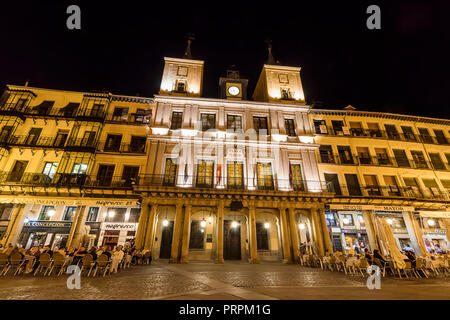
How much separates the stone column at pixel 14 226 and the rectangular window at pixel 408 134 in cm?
3834

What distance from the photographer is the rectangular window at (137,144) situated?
19500mm

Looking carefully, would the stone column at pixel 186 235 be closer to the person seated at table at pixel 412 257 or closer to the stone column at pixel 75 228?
the stone column at pixel 75 228

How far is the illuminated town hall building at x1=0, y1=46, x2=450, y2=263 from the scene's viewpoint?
16.2 meters

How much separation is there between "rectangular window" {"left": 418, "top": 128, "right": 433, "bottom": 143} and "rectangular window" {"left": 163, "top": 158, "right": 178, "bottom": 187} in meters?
27.2

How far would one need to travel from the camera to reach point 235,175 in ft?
58.6

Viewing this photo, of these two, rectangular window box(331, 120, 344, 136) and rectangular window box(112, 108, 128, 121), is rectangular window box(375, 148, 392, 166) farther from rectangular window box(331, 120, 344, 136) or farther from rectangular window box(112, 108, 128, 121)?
rectangular window box(112, 108, 128, 121)

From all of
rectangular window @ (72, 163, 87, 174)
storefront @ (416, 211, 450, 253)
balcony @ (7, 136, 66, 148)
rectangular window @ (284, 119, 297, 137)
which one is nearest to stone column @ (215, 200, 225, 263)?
rectangular window @ (284, 119, 297, 137)

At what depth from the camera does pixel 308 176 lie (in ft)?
60.4

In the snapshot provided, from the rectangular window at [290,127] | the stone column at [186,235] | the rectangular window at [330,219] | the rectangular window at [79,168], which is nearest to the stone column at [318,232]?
the rectangular window at [330,219]

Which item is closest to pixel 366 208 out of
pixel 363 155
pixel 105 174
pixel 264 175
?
pixel 363 155

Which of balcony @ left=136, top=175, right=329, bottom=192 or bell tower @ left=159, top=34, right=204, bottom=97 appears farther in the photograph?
bell tower @ left=159, top=34, right=204, bottom=97
